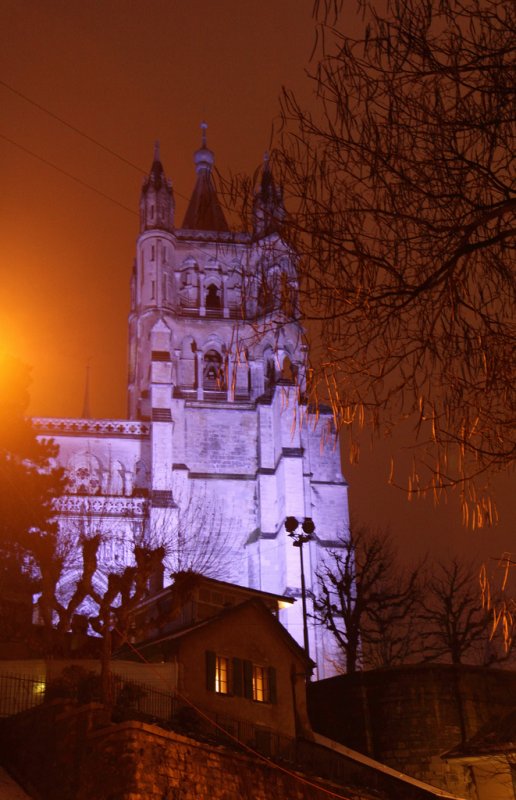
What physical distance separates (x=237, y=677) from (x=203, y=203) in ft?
179

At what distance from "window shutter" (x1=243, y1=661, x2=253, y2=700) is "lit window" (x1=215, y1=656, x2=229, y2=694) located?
24.9 inches

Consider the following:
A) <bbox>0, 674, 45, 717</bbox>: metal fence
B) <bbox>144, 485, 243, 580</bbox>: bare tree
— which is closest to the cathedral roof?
<bbox>144, 485, 243, 580</bbox>: bare tree

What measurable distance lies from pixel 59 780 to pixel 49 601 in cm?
729

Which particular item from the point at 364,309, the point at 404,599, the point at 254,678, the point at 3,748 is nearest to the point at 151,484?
the point at 404,599

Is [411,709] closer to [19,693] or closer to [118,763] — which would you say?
[19,693]

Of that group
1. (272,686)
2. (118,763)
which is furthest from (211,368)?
(118,763)

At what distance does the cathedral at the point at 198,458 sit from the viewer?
5591cm

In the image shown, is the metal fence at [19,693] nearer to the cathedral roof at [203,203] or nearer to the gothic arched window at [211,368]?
the gothic arched window at [211,368]

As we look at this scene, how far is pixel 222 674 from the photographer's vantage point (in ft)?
96.1

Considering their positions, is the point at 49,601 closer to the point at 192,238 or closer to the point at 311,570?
the point at 311,570

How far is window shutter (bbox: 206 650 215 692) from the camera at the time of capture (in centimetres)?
2859

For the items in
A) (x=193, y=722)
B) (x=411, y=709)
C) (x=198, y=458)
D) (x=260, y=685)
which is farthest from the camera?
(x=198, y=458)

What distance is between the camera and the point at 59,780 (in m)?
22.0

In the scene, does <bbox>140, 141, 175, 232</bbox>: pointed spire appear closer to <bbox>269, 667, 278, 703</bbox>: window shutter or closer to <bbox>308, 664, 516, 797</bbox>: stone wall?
<bbox>308, 664, 516, 797</bbox>: stone wall
